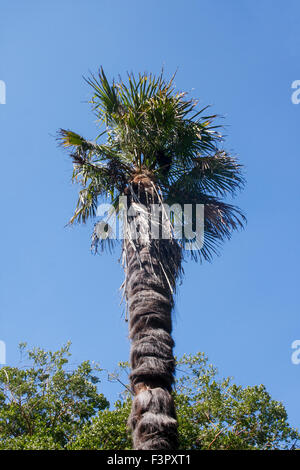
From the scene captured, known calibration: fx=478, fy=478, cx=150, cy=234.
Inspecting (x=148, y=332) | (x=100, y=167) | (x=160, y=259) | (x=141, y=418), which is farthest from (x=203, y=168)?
(x=141, y=418)

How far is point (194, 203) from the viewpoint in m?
8.84

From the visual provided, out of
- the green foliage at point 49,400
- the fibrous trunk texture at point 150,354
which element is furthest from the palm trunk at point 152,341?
the green foliage at point 49,400

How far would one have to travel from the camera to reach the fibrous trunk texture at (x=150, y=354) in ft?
17.0

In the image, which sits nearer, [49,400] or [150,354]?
[150,354]

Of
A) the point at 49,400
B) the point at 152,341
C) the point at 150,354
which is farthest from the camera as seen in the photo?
the point at 49,400

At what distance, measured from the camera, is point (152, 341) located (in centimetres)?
596

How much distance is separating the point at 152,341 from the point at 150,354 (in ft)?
0.61

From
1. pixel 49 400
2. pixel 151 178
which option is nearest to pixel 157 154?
pixel 151 178

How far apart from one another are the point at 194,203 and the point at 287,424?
5.38m

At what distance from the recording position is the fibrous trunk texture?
5184 millimetres

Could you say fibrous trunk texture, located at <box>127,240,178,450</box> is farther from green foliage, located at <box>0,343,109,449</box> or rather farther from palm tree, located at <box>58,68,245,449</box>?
green foliage, located at <box>0,343,109,449</box>

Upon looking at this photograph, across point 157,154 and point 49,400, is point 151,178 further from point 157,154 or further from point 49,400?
point 49,400

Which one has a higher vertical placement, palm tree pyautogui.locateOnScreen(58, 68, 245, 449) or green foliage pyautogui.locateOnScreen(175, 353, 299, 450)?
palm tree pyautogui.locateOnScreen(58, 68, 245, 449)

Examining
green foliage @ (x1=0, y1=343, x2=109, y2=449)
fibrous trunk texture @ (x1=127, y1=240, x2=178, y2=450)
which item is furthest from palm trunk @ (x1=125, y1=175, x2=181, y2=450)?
green foliage @ (x1=0, y1=343, x2=109, y2=449)
